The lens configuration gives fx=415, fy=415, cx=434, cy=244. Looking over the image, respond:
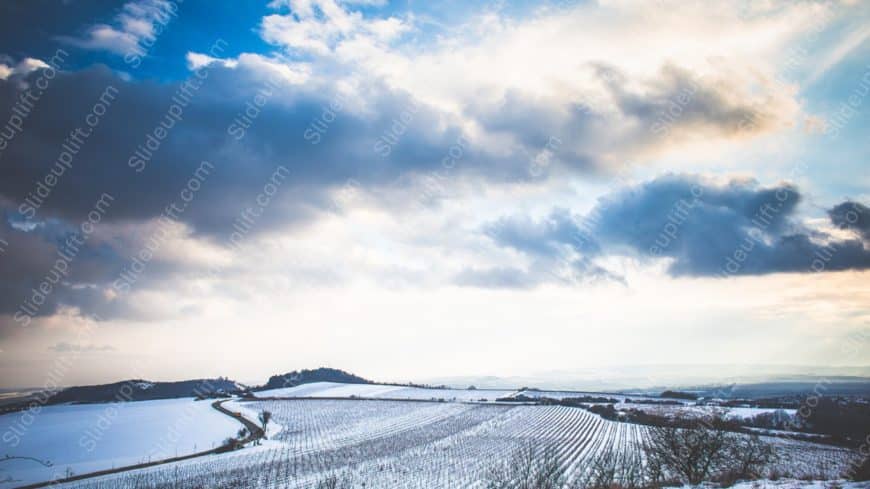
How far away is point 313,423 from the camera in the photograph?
281ft

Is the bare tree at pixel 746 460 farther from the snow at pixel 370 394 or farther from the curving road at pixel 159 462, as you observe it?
the snow at pixel 370 394

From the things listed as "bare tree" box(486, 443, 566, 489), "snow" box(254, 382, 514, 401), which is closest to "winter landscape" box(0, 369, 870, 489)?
"bare tree" box(486, 443, 566, 489)

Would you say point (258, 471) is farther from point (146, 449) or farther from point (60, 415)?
point (60, 415)

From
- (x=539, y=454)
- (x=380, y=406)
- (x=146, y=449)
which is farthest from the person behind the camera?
(x=380, y=406)

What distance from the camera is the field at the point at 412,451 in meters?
40.8

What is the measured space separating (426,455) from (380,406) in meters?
67.2

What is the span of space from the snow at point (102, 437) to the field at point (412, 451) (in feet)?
28.5

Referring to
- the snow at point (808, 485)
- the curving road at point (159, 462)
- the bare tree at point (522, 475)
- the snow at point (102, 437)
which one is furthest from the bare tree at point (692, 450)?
the snow at point (102, 437)

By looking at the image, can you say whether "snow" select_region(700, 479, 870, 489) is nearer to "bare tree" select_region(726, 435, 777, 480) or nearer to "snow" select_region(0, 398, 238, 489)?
"bare tree" select_region(726, 435, 777, 480)

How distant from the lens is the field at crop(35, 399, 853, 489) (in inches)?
1608

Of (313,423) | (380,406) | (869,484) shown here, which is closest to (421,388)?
(380,406)

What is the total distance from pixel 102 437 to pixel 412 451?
54902 millimetres

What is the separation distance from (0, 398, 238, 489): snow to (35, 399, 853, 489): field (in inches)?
342

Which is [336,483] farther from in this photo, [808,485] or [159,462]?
[808,485]
